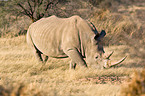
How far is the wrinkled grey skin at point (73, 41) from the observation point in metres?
5.33

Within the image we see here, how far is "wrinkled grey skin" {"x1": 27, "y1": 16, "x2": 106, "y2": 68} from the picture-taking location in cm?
533

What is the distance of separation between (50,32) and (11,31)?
600cm

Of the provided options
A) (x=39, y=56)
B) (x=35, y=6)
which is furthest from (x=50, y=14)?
(x=39, y=56)

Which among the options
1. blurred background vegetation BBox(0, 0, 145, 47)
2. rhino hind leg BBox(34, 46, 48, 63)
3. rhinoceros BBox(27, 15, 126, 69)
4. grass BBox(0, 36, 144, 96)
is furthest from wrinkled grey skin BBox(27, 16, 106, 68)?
blurred background vegetation BBox(0, 0, 145, 47)

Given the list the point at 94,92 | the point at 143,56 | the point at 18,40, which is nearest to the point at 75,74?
the point at 94,92

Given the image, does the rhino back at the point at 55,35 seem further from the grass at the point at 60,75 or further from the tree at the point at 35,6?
the tree at the point at 35,6

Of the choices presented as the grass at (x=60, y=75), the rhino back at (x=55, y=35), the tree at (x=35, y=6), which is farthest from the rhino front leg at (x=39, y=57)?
the tree at (x=35, y=6)

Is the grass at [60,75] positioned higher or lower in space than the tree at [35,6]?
lower

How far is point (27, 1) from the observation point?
33.0ft

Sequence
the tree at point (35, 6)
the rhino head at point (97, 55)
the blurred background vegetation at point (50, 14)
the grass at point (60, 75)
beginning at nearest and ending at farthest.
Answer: the grass at point (60, 75) → the rhino head at point (97, 55) → the blurred background vegetation at point (50, 14) → the tree at point (35, 6)

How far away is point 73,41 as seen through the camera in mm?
5309

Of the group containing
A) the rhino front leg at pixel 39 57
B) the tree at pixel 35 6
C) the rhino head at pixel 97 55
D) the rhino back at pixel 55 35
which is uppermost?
the tree at pixel 35 6

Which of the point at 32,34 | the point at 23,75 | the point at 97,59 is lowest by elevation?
the point at 23,75

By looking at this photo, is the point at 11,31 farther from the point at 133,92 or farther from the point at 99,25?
the point at 133,92
